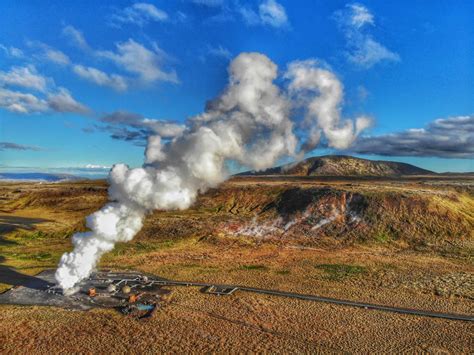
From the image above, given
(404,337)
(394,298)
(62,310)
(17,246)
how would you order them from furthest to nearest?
(17,246)
(394,298)
(62,310)
(404,337)

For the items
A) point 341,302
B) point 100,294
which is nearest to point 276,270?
point 341,302

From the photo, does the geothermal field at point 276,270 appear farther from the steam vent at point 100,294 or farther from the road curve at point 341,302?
the steam vent at point 100,294

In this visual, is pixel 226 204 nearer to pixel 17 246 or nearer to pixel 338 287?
pixel 17 246

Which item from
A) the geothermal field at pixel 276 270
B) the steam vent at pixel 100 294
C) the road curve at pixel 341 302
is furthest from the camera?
the steam vent at pixel 100 294

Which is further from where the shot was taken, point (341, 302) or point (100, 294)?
point (100, 294)

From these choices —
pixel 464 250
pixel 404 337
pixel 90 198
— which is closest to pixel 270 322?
pixel 404 337

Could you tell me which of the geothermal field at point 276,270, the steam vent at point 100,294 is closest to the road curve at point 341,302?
the geothermal field at point 276,270

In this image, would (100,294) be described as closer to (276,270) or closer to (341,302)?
(276,270)

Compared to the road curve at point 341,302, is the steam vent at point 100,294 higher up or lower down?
lower down

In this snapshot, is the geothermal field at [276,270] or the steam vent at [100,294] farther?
the steam vent at [100,294]
